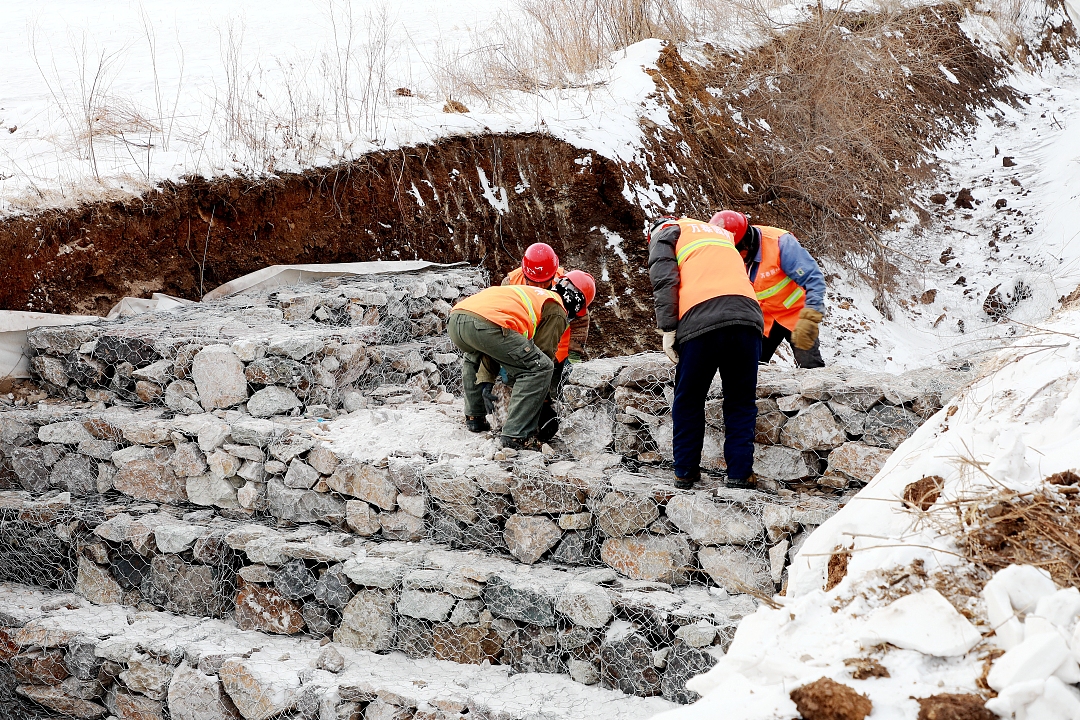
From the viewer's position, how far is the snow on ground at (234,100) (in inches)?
303

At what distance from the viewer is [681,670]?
3930mm

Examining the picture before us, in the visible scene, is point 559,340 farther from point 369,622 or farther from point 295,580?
point 295,580

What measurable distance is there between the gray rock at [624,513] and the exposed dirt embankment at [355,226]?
4042 millimetres

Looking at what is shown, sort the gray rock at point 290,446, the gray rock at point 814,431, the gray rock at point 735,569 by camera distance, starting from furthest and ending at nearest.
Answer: the gray rock at point 290,446
the gray rock at point 814,431
the gray rock at point 735,569

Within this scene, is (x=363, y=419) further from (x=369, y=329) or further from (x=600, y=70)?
(x=600, y=70)

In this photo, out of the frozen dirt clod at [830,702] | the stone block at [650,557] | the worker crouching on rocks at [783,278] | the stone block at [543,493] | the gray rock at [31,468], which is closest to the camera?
the frozen dirt clod at [830,702]

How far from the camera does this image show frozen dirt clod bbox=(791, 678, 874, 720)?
1714 millimetres

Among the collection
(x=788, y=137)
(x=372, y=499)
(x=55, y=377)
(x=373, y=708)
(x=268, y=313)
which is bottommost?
(x=373, y=708)

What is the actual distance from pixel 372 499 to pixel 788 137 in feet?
26.1

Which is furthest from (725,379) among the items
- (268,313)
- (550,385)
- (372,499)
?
(268,313)

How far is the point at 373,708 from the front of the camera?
4227 millimetres

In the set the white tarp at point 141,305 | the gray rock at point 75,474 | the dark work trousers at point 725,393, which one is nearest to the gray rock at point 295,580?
the gray rock at point 75,474

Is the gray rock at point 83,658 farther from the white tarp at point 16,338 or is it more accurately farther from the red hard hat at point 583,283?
the red hard hat at point 583,283

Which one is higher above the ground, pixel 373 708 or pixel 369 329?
pixel 369 329
